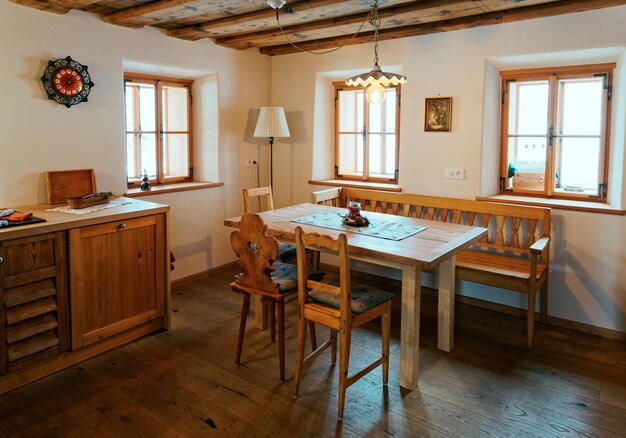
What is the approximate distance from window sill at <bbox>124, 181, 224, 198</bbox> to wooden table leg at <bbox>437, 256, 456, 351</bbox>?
2448 mm

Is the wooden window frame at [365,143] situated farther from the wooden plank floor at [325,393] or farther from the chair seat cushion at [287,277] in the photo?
the chair seat cushion at [287,277]

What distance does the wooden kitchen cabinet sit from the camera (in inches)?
107

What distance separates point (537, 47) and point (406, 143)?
1274mm

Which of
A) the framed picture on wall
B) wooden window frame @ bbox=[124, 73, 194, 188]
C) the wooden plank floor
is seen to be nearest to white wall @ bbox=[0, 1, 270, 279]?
wooden window frame @ bbox=[124, 73, 194, 188]

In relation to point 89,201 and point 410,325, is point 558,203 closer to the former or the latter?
point 410,325

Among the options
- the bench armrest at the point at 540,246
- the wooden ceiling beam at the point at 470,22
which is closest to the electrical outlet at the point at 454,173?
the bench armrest at the point at 540,246

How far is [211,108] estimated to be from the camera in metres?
4.77

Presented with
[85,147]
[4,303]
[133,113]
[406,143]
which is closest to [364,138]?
[406,143]

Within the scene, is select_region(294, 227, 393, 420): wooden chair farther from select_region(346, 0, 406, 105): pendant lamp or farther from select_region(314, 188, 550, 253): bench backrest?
select_region(314, 188, 550, 253): bench backrest

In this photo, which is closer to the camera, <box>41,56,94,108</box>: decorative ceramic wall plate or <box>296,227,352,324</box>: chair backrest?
<box>296,227,352,324</box>: chair backrest

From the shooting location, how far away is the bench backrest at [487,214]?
373 centimetres

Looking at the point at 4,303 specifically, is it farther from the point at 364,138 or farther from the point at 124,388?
the point at 364,138

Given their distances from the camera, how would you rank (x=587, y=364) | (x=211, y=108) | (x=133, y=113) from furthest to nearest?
1. (x=211, y=108)
2. (x=133, y=113)
3. (x=587, y=364)

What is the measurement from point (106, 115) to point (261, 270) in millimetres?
1992
